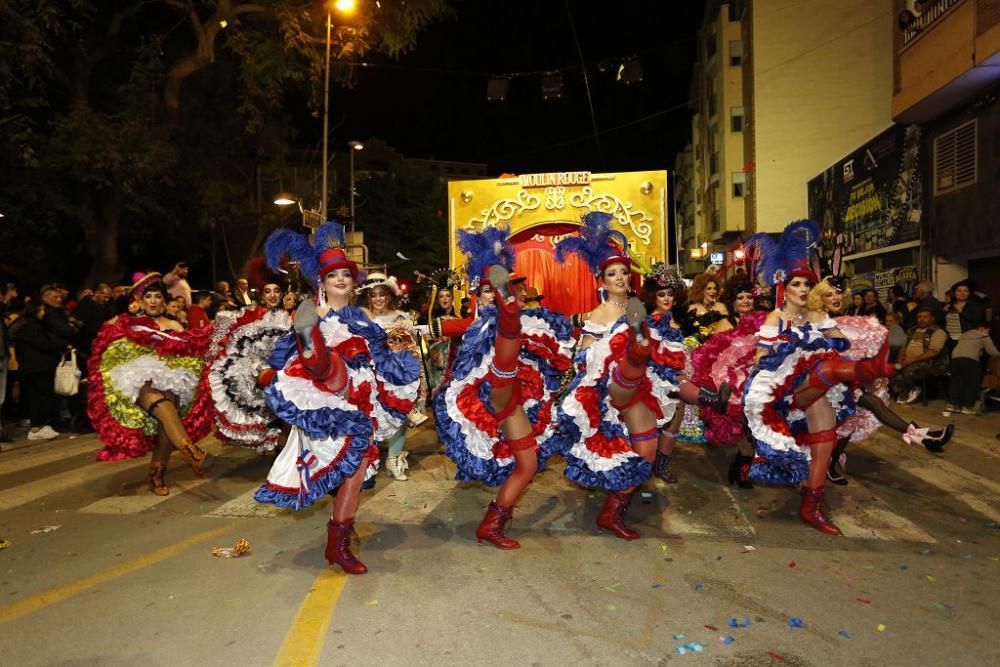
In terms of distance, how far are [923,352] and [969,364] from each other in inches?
21.1

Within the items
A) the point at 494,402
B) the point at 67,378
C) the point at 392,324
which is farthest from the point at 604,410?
the point at 67,378

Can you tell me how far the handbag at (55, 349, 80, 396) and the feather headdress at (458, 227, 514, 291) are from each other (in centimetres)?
689

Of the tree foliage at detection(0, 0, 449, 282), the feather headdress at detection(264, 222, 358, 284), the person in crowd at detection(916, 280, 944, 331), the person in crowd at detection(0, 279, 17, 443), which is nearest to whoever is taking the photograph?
the feather headdress at detection(264, 222, 358, 284)

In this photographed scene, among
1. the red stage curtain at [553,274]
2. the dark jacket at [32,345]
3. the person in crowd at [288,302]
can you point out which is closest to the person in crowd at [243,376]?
the person in crowd at [288,302]

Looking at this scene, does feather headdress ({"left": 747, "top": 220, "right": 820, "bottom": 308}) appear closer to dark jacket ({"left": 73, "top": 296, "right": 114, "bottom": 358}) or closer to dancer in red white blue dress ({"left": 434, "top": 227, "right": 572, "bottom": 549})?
dancer in red white blue dress ({"left": 434, "top": 227, "right": 572, "bottom": 549})

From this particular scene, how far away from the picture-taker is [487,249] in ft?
14.6

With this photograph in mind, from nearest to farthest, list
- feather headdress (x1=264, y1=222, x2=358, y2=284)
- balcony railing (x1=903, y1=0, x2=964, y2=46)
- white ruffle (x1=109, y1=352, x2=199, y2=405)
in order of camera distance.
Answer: feather headdress (x1=264, y1=222, x2=358, y2=284) → white ruffle (x1=109, y1=352, x2=199, y2=405) → balcony railing (x1=903, y1=0, x2=964, y2=46)

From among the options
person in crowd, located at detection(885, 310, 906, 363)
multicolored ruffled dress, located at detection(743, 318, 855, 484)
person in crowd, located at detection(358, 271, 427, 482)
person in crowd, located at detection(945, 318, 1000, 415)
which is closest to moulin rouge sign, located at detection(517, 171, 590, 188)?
person in crowd, located at detection(358, 271, 427, 482)

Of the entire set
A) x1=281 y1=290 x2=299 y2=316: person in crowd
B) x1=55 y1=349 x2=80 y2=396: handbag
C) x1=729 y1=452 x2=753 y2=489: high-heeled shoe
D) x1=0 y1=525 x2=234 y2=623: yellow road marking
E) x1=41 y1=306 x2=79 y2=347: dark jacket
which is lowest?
x1=0 y1=525 x2=234 y2=623: yellow road marking

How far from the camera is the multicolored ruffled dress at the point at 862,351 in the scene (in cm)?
514

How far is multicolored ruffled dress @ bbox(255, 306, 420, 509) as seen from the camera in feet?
13.1

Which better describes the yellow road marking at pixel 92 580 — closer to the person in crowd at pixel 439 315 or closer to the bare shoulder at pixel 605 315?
the bare shoulder at pixel 605 315

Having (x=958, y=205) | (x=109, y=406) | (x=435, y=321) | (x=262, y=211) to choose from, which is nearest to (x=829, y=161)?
(x=958, y=205)

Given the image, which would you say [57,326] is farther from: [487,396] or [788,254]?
[788,254]
